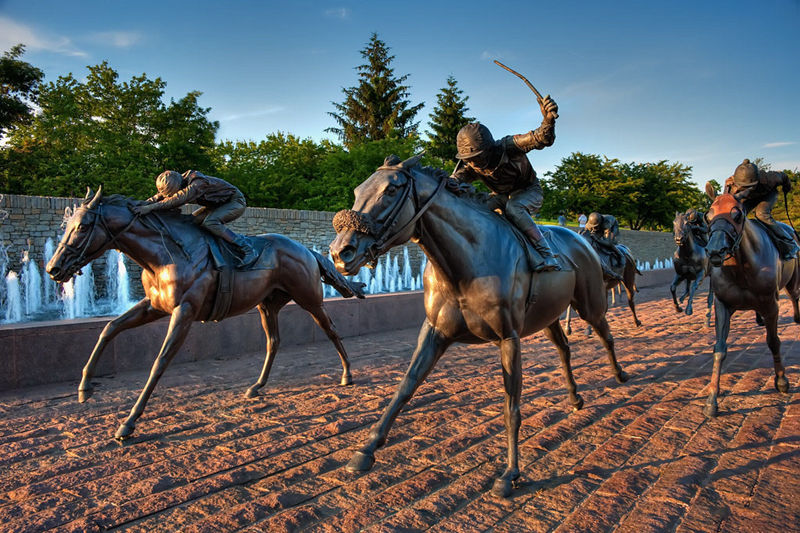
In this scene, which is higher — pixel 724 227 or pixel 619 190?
pixel 619 190

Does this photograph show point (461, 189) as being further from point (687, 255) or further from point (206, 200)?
point (687, 255)

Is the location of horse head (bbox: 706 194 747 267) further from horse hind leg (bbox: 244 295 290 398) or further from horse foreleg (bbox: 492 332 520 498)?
horse hind leg (bbox: 244 295 290 398)

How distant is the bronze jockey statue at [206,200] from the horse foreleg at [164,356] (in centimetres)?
87

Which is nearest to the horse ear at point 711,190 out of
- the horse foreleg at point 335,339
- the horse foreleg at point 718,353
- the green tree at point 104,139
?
the horse foreleg at point 718,353

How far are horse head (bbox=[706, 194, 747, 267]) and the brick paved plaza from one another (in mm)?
1482

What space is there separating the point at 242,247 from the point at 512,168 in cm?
308

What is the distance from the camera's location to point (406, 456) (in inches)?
146

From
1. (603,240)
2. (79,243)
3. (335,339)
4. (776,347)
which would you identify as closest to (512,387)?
(335,339)

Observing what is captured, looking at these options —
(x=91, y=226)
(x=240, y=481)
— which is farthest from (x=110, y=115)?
(x=240, y=481)

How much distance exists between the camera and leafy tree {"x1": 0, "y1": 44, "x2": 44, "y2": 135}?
24578 millimetres

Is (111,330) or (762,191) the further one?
(762,191)

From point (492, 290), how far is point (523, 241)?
58 cm

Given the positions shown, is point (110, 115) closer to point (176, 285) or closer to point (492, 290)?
point (176, 285)

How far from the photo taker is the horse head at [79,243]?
433 cm
